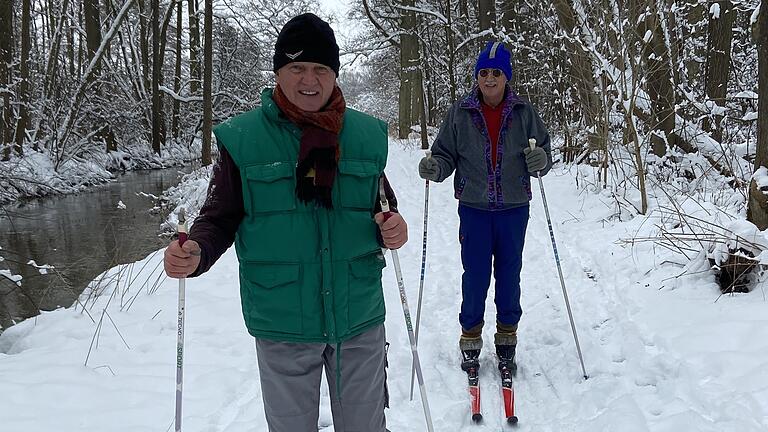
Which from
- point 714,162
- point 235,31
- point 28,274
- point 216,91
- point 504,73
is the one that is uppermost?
point 235,31

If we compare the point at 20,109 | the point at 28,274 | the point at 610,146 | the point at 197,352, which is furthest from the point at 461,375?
the point at 20,109

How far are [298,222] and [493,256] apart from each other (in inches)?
76.6

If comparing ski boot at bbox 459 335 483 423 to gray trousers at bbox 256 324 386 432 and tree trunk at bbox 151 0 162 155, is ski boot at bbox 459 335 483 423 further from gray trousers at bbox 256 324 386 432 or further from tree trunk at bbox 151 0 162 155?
tree trunk at bbox 151 0 162 155

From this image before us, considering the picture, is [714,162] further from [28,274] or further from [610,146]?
[28,274]

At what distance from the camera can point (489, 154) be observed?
334 centimetres

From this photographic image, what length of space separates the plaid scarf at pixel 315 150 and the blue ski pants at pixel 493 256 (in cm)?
166

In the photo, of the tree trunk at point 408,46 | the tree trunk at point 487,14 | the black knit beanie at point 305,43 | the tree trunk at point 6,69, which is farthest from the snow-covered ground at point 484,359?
the tree trunk at point 408,46

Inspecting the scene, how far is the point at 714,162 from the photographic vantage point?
6.38 m

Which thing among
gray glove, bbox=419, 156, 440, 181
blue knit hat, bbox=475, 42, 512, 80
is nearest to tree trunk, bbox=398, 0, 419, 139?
blue knit hat, bbox=475, 42, 512, 80

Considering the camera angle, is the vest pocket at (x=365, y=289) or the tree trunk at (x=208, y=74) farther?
the tree trunk at (x=208, y=74)

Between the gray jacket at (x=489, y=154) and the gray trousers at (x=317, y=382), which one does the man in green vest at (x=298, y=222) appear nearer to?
the gray trousers at (x=317, y=382)

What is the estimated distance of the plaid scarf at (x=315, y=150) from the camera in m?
1.84

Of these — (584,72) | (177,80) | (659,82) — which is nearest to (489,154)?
(659,82)

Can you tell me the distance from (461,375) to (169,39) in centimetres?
2692
